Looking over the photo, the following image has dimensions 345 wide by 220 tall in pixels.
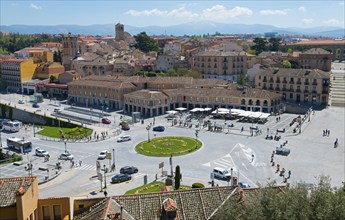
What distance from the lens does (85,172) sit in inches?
1829

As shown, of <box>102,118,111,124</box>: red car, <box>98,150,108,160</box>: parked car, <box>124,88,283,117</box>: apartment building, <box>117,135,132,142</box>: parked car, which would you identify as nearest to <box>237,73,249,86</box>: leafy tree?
<box>124,88,283,117</box>: apartment building

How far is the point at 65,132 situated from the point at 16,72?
54.1 meters

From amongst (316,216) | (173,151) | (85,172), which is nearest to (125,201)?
(316,216)

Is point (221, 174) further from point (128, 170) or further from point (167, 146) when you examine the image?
point (167, 146)

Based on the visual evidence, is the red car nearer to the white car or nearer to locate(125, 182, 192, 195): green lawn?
the white car

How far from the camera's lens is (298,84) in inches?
3366

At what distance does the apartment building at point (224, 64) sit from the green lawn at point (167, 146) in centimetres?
4999

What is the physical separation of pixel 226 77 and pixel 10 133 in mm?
58680

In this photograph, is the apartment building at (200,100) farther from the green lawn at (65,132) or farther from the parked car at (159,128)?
the green lawn at (65,132)

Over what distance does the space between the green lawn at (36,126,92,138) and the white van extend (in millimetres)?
28546

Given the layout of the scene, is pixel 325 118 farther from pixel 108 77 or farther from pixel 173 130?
pixel 108 77

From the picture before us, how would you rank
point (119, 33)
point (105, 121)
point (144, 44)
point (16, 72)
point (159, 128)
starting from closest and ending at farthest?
point (159, 128)
point (105, 121)
point (16, 72)
point (144, 44)
point (119, 33)

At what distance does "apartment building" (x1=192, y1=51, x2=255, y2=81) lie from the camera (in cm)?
10650

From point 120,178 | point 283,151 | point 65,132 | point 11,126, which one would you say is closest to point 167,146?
point 120,178
